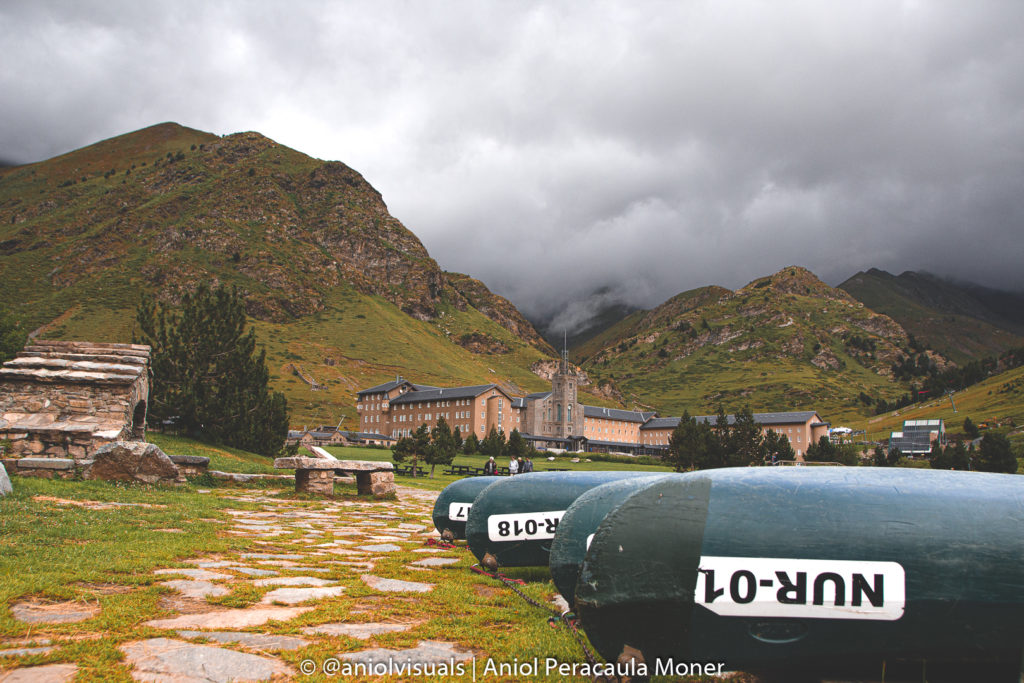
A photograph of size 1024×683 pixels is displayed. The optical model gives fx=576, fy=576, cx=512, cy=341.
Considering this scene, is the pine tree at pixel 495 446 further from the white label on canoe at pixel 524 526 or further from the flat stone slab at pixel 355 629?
the flat stone slab at pixel 355 629

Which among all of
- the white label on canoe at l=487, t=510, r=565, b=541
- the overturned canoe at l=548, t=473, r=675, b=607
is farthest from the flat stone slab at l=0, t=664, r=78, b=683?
the white label on canoe at l=487, t=510, r=565, b=541

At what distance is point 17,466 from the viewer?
12.9 meters

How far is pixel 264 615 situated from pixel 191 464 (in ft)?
46.4

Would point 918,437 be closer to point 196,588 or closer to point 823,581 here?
point 823,581

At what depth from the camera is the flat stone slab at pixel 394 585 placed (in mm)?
6219

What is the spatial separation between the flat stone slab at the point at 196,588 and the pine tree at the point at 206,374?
22523mm

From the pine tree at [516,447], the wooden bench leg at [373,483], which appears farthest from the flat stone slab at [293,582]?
the pine tree at [516,447]

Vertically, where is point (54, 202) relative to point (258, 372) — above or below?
above

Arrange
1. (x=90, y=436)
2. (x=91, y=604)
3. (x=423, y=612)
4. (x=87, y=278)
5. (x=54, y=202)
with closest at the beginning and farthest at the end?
(x=91, y=604), (x=423, y=612), (x=90, y=436), (x=87, y=278), (x=54, y=202)

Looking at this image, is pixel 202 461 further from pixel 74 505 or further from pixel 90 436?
pixel 74 505

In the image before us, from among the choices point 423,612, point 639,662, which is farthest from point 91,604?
point 639,662

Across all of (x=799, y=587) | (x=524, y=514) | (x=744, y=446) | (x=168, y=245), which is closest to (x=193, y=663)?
(x=799, y=587)

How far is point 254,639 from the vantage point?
438 centimetres

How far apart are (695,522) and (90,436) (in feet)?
53.2
